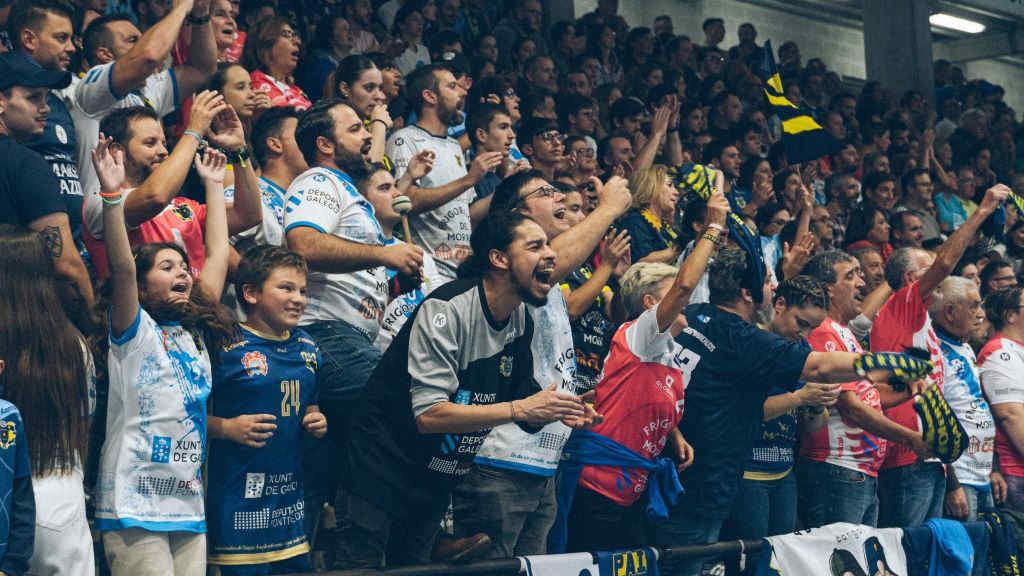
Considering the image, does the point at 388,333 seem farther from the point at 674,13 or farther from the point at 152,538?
the point at 674,13

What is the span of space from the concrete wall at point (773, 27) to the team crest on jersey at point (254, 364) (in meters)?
12.5

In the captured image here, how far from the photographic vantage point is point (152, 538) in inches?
151

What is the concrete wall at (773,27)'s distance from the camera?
16953mm

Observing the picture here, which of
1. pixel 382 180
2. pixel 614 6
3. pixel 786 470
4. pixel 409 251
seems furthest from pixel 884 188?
pixel 409 251

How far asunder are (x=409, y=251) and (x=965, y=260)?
220 inches

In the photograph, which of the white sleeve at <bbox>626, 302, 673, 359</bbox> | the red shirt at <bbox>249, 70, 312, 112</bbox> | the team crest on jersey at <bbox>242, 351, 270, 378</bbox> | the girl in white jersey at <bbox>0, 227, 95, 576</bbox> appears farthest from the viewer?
the red shirt at <bbox>249, 70, 312, 112</bbox>

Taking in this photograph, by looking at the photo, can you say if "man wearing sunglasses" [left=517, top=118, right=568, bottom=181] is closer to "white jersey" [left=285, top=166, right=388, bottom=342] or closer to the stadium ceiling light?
"white jersey" [left=285, top=166, right=388, bottom=342]

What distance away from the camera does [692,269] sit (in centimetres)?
506

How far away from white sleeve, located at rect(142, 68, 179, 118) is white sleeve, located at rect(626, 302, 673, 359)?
227cm

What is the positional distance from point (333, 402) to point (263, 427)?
0.61m

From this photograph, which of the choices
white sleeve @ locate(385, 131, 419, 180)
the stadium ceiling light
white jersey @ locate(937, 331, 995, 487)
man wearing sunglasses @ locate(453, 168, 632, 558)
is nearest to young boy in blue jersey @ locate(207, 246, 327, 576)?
man wearing sunglasses @ locate(453, 168, 632, 558)

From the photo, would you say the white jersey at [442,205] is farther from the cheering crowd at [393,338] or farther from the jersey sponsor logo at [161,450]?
the jersey sponsor logo at [161,450]

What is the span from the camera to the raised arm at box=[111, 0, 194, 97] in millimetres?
4668

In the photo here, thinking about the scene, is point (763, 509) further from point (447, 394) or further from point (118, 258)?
point (118, 258)
